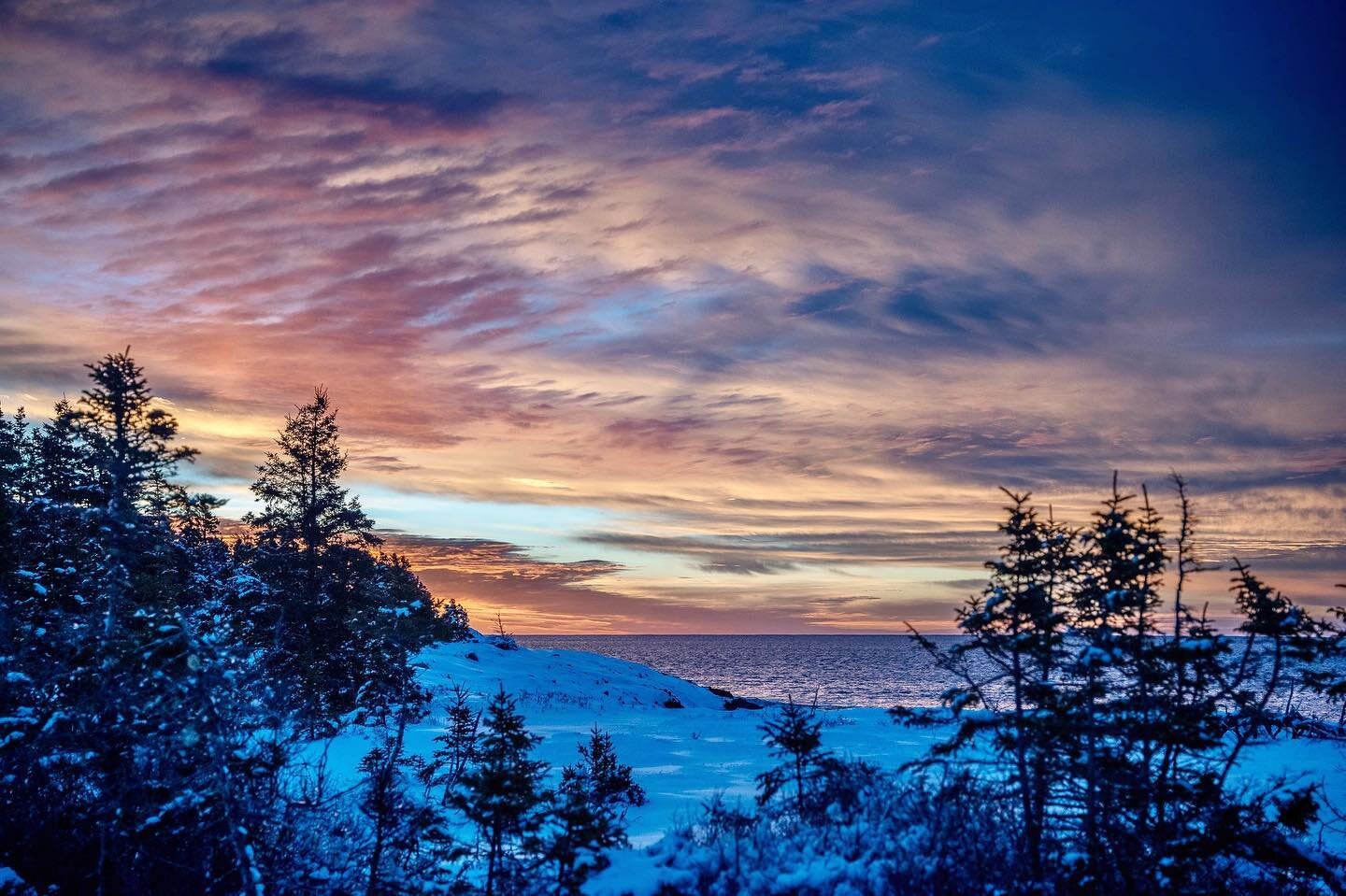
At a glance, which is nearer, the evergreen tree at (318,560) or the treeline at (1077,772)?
the treeline at (1077,772)

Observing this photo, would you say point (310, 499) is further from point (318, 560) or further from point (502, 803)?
point (502, 803)

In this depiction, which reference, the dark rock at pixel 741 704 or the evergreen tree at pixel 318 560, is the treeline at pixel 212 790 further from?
the dark rock at pixel 741 704

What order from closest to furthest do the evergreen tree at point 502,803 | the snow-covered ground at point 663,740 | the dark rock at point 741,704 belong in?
the evergreen tree at point 502,803 → the snow-covered ground at point 663,740 → the dark rock at point 741,704

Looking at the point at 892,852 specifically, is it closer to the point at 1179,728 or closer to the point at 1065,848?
the point at 1065,848

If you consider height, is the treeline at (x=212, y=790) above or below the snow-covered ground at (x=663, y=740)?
above

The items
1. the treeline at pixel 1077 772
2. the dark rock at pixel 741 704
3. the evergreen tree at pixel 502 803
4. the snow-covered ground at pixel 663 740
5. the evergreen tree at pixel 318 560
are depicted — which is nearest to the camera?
the treeline at pixel 1077 772

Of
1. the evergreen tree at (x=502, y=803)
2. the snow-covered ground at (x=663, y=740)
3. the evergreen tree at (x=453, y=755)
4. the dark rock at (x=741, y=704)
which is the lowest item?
the dark rock at (x=741, y=704)

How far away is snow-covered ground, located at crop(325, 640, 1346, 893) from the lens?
17281 millimetres

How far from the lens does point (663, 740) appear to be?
26266mm

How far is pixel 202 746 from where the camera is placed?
342 inches

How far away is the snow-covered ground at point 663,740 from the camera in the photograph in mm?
17281

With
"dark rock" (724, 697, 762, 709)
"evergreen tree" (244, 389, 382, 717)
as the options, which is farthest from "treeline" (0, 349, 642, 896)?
"dark rock" (724, 697, 762, 709)

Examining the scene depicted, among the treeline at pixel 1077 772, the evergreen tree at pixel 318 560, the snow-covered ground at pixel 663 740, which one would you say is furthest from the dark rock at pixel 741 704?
the treeline at pixel 1077 772

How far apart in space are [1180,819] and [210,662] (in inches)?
382
